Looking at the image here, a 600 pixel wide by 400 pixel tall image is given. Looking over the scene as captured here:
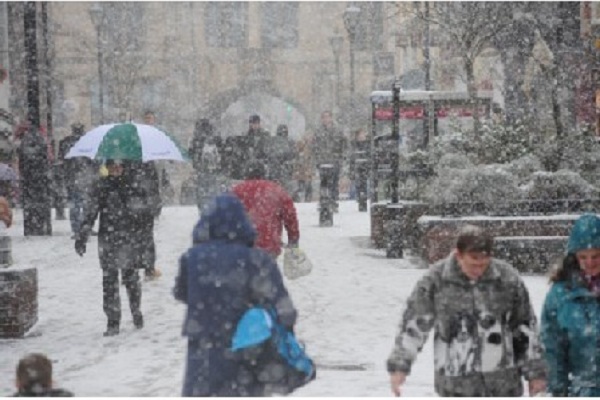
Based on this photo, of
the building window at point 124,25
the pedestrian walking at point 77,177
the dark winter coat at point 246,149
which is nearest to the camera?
the pedestrian walking at point 77,177

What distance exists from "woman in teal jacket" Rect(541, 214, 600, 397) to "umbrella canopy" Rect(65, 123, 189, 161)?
247 inches

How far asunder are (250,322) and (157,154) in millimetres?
6842

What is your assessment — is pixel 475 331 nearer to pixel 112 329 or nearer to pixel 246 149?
pixel 112 329

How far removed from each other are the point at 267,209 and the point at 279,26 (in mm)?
45850

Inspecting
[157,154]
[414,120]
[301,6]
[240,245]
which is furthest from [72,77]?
[240,245]

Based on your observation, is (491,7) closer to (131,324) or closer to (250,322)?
(131,324)

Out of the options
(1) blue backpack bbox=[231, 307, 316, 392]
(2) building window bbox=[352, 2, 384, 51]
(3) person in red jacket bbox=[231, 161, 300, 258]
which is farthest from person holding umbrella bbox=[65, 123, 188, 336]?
(2) building window bbox=[352, 2, 384, 51]

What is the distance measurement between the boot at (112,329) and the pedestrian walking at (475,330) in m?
5.71

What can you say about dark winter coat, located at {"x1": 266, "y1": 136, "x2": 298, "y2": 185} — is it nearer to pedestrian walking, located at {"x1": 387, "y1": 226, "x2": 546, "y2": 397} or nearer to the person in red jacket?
the person in red jacket

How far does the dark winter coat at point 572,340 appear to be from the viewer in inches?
221

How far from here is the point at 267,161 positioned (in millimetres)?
20656

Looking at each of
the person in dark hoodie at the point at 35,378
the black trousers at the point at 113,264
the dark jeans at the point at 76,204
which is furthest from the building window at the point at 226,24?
the person in dark hoodie at the point at 35,378

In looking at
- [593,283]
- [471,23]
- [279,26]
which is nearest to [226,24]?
[279,26]

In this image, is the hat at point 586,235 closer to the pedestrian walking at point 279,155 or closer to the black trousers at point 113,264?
the black trousers at point 113,264
